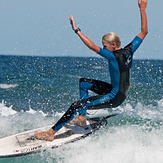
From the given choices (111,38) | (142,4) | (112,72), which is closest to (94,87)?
(112,72)

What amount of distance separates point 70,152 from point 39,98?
9.43 meters

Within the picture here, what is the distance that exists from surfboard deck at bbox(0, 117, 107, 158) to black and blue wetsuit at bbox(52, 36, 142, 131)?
0.38 m

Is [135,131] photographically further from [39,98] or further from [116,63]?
[39,98]

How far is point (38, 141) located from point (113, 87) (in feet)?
6.74

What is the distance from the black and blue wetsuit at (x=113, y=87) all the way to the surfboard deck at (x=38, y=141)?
0.38 m

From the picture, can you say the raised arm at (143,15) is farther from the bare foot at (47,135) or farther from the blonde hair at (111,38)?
the bare foot at (47,135)

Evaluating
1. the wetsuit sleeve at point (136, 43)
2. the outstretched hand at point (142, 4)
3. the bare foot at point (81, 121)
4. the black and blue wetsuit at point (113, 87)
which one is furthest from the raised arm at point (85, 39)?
the bare foot at point (81, 121)

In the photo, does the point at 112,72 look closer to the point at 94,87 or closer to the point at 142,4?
the point at 94,87

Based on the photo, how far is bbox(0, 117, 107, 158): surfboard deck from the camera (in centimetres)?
510

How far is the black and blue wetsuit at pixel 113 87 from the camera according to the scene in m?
4.80

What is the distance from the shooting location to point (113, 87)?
516 centimetres

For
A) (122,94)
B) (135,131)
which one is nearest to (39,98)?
(135,131)

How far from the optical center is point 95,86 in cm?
555

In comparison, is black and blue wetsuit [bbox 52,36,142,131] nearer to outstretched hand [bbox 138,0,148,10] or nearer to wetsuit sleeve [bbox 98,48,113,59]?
wetsuit sleeve [bbox 98,48,113,59]
